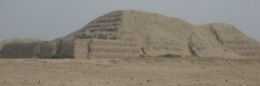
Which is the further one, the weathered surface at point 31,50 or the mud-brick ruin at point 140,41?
the weathered surface at point 31,50

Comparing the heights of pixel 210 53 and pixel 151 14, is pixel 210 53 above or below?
below

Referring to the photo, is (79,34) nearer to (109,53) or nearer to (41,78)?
(109,53)

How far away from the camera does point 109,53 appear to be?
57.5 metres

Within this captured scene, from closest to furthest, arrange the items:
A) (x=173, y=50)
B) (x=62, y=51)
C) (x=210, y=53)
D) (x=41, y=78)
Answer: (x=41, y=78)
(x=62, y=51)
(x=173, y=50)
(x=210, y=53)

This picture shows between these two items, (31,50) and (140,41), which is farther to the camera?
(140,41)

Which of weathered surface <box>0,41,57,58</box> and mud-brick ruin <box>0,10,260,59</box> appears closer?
mud-brick ruin <box>0,10,260,59</box>

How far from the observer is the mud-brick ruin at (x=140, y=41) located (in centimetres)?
5731

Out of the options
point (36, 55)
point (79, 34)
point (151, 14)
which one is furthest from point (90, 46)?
point (151, 14)

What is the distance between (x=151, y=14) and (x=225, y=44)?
59.4 feet

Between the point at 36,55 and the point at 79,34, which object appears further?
the point at 79,34

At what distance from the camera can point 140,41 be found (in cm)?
6850

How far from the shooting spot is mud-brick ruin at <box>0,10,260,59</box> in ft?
188

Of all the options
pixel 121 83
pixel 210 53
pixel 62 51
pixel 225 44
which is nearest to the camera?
pixel 121 83

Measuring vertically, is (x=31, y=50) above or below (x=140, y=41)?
below
